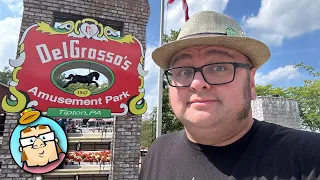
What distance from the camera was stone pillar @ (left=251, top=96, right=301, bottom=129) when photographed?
22.4 feet

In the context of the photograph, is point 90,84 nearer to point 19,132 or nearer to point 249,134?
point 19,132

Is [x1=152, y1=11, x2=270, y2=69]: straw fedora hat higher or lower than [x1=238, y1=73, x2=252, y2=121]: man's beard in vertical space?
higher

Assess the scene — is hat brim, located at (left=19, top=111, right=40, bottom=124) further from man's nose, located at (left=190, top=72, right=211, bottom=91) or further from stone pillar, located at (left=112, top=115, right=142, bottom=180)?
man's nose, located at (left=190, top=72, right=211, bottom=91)

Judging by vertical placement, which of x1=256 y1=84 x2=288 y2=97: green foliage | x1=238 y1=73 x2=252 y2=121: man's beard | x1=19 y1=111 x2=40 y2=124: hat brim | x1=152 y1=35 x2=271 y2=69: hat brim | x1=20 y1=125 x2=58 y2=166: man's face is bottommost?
x1=20 y1=125 x2=58 y2=166: man's face

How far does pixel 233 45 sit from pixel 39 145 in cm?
362

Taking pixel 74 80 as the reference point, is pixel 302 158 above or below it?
below

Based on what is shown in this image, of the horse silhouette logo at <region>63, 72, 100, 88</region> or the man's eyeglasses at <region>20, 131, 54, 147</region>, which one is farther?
the horse silhouette logo at <region>63, 72, 100, 88</region>

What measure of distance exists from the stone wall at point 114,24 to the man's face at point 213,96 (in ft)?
10.4

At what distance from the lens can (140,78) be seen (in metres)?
4.25

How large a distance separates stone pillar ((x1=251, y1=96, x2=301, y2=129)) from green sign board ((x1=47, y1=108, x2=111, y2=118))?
16.4 ft

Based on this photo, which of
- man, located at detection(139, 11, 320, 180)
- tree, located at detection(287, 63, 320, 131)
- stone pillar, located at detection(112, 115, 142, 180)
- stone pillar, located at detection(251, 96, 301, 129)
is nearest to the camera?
man, located at detection(139, 11, 320, 180)

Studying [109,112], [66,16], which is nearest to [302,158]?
[109,112]

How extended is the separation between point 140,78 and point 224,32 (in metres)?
3.31

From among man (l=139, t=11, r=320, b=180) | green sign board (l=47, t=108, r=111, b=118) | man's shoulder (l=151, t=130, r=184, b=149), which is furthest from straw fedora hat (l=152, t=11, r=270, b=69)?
green sign board (l=47, t=108, r=111, b=118)
